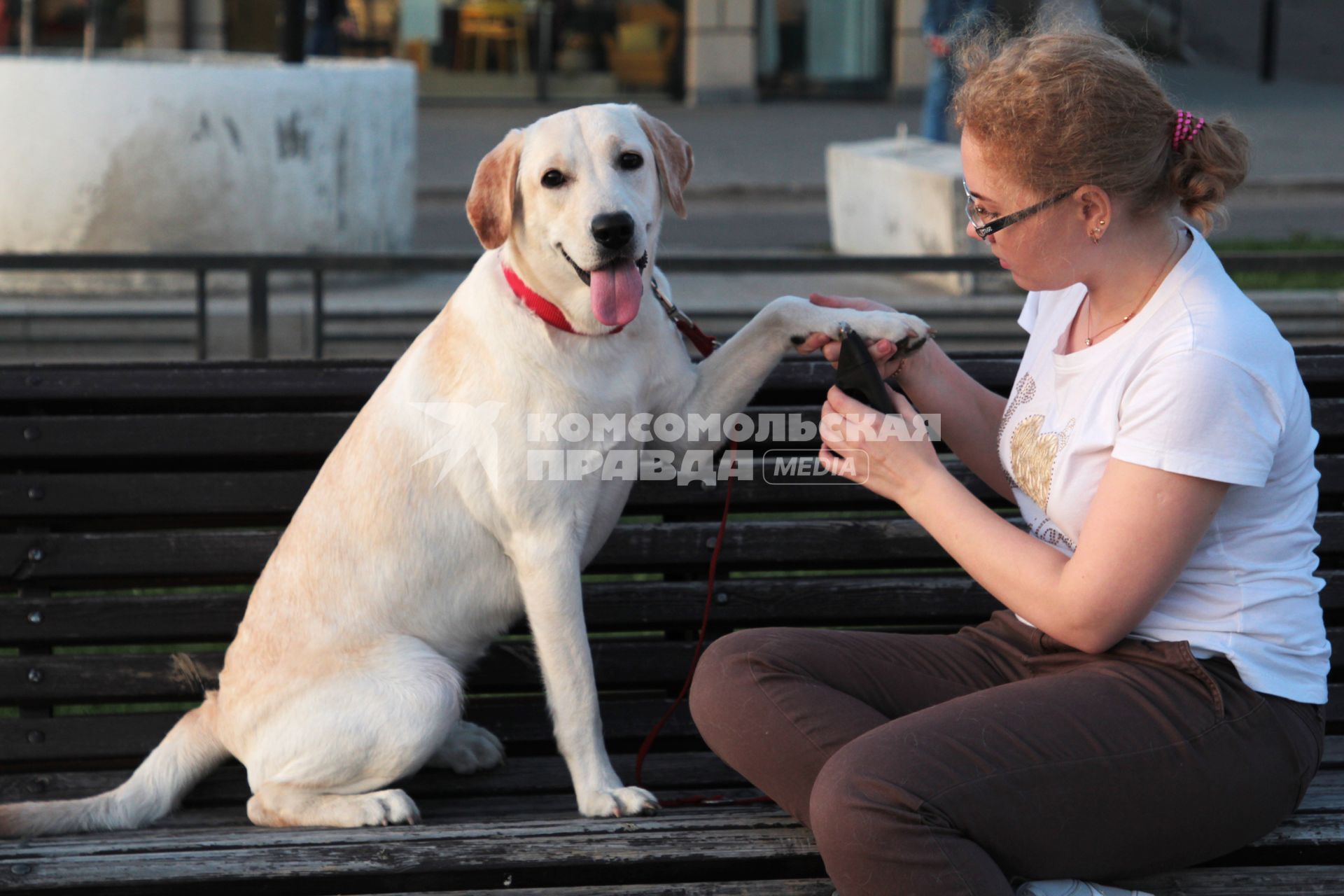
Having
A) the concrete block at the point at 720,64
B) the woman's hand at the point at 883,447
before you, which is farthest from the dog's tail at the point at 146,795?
the concrete block at the point at 720,64

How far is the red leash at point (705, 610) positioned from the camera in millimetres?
2641

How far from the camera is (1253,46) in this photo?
20.8 m

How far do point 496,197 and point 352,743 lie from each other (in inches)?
41.6

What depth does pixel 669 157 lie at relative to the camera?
2869mm

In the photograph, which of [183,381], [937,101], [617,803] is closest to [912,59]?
[937,101]

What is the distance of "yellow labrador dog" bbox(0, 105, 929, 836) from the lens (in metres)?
2.63

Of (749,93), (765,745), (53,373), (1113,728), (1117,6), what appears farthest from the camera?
(1117,6)

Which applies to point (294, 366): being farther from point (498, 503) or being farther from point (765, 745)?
point (765, 745)

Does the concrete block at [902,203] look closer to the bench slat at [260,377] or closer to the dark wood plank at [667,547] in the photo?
the bench slat at [260,377]

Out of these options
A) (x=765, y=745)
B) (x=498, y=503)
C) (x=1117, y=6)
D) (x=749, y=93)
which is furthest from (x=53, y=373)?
(x=1117, y=6)

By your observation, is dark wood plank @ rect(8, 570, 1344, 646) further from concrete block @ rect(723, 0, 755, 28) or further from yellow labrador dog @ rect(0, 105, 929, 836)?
concrete block @ rect(723, 0, 755, 28)

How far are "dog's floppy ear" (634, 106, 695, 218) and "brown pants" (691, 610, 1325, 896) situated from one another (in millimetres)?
1058

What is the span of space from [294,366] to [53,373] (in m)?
0.49

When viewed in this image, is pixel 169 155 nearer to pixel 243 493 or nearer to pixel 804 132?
pixel 243 493
